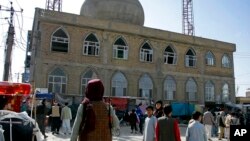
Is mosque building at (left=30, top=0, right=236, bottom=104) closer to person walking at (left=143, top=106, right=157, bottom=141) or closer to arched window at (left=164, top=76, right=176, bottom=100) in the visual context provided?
arched window at (left=164, top=76, right=176, bottom=100)

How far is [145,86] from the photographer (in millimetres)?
24672

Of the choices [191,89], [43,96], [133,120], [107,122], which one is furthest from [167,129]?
[191,89]

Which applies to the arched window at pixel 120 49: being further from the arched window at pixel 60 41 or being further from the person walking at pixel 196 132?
the person walking at pixel 196 132

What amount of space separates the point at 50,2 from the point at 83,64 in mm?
11851

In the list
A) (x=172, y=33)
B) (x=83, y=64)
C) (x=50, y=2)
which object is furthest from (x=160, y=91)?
(x=50, y=2)

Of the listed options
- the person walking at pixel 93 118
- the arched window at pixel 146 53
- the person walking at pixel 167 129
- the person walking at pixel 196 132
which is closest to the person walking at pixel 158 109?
the person walking at pixel 196 132

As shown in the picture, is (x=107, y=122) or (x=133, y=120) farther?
(x=133, y=120)

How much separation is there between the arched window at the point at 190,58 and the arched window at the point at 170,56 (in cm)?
142

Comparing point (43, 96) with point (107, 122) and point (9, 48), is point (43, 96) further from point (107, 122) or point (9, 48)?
point (107, 122)

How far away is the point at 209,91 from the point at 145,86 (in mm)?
7068

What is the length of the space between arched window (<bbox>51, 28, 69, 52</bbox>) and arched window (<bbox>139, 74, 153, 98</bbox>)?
21.4 ft

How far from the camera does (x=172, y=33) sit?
2625 centimetres

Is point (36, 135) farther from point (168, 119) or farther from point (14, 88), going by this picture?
point (14, 88)

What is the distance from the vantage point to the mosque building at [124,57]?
840 inches
